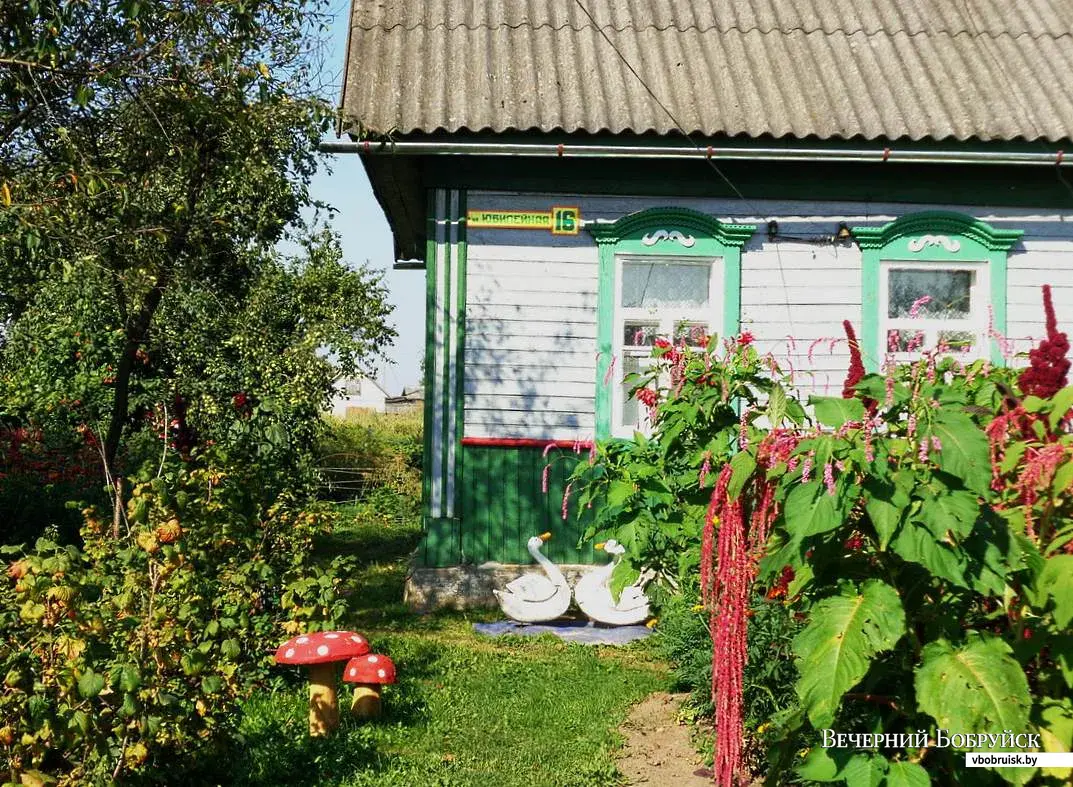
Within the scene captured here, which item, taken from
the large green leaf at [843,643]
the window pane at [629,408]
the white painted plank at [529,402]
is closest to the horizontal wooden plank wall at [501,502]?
the white painted plank at [529,402]

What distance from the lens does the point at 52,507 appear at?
10422mm

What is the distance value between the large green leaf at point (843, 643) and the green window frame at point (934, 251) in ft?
22.4

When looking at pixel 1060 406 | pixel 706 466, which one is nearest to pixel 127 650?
pixel 706 466

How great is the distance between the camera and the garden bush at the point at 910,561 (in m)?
2.96

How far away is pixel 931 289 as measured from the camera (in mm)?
9766

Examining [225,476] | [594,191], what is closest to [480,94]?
[594,191]

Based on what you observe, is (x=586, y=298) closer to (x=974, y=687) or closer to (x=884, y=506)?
(x=884, y=506)

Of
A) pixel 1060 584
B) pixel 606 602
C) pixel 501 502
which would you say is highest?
pixel 1060 584

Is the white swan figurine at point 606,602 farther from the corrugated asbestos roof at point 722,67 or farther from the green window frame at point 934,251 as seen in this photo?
the corrugated asbestos roof at point 722,67

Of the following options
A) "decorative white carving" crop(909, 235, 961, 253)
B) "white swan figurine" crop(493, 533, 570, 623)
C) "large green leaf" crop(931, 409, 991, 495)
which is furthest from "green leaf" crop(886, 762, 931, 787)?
"decorative white carving" crop(909, 235, 961, 253)

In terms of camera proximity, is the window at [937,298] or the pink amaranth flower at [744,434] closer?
the pink amaranth flower at [744,434]

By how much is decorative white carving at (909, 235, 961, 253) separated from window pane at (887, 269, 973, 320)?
0.71 feet

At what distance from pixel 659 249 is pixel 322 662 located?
16.7ft

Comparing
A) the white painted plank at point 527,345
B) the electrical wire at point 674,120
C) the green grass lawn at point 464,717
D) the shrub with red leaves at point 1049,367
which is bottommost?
the green grass lawn at point 464,717
